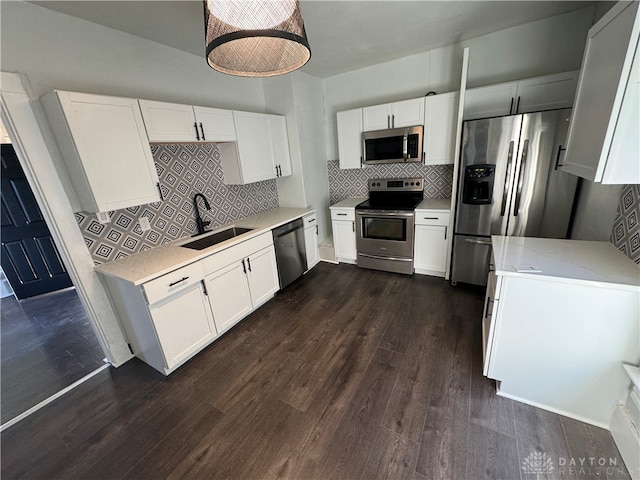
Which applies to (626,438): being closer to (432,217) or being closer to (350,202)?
(432,217)

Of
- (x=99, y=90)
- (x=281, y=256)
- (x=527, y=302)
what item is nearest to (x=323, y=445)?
(x=527, y=302)

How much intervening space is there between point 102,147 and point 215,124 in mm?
996

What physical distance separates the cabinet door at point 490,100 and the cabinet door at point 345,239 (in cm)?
185

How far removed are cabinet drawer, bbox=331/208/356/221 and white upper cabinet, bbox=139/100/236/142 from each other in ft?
5.17

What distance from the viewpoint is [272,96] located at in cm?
339

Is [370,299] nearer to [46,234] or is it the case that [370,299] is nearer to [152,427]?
[152,427]

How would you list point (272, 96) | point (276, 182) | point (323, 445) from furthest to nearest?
point (276, 182) < point (272, 96) < point (323, 445)

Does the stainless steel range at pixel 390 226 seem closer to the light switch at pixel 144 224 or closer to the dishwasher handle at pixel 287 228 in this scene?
the dishwasher handle at pixel 287 228

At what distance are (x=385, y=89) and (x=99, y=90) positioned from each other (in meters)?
3.09

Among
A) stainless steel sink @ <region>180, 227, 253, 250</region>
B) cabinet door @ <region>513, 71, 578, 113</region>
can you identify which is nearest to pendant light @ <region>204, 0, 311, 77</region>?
stainless steel sink @ <region>180, 227, 253, 250</region>

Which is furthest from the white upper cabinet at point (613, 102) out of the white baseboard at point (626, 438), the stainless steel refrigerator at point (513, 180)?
the white baseboard at point (626, 438)

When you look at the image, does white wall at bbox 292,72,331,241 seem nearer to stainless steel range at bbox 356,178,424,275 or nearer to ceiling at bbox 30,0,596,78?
ceiling at bbox 30,0,596,78

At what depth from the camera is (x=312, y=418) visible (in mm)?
1660

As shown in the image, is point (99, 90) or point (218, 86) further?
point (218, 86)
